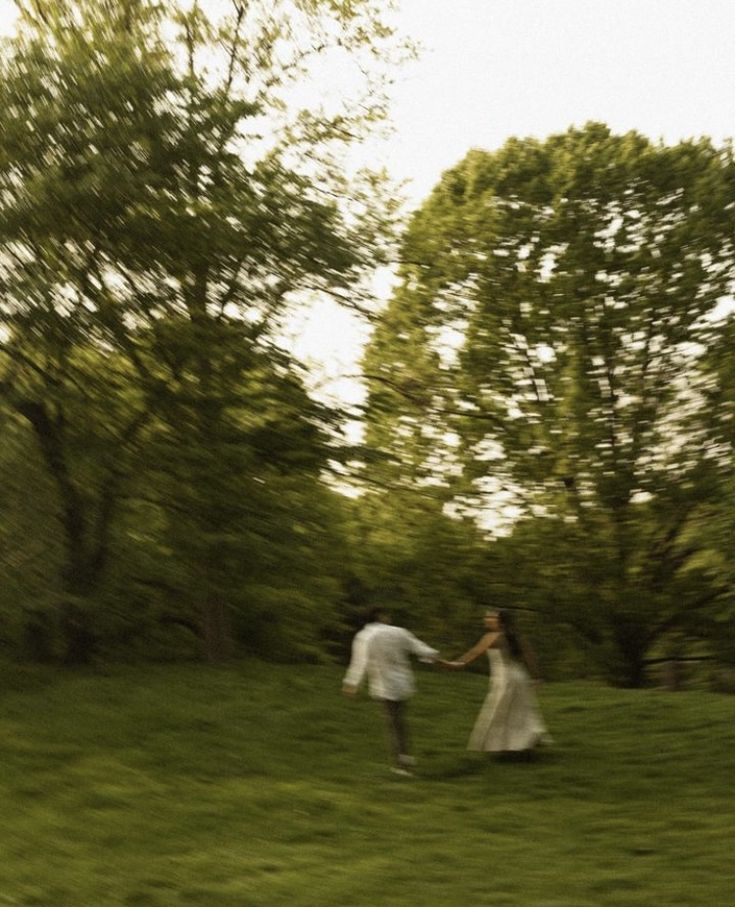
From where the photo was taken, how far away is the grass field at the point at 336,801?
9.09 metres

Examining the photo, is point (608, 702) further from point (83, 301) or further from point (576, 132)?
point (576, 132)

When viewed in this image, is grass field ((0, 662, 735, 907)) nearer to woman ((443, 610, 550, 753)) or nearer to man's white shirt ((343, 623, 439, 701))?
woman ((443, 610, 550, 753))

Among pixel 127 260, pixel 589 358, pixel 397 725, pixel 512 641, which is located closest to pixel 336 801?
pixel 397 725

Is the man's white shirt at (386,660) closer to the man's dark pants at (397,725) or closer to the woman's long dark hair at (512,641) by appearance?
the man's dark pants at (397,725)

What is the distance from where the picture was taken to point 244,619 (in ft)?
82.3

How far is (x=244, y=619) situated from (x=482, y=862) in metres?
15.7

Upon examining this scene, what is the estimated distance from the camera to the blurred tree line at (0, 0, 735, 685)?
1892 cm

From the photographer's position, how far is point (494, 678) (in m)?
14.5

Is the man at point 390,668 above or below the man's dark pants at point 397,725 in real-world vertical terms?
above

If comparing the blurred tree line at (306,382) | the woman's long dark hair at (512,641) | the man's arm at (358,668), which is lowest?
the man's arm at (358,668)

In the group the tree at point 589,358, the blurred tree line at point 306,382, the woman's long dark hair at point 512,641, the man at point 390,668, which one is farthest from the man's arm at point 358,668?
the tree at point 589,358

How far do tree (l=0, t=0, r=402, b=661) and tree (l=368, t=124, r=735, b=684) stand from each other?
17.6 feet

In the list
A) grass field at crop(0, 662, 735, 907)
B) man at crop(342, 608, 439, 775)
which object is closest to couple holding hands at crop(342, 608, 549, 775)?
man at crop(342, 608, 439, 775)

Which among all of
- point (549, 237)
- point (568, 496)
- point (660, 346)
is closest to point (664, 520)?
point (568, 496)
